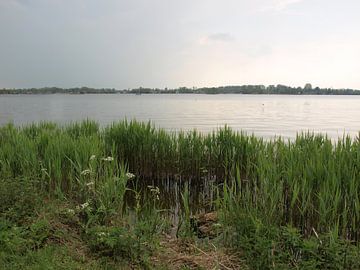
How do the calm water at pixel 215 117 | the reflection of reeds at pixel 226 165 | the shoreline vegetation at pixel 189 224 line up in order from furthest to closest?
the calm water at pixel 215 117 < the reflection of reeds at pixel 226 165 < the shoreline vegetation at pixel 189 224

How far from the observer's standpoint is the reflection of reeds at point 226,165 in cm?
397

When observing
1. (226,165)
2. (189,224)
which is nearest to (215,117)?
(226,165)

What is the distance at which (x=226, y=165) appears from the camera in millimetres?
7688

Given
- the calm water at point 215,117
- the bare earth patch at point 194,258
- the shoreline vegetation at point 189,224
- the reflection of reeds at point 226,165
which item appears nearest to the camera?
the shoreline vegetation at point 189,224

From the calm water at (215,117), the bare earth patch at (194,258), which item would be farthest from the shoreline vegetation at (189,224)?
the calm water at (215,117)

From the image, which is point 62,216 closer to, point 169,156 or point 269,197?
point 269,197

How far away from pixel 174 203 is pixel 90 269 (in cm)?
393

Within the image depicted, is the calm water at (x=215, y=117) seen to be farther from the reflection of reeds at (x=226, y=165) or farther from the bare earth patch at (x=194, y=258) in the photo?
the bare earth patch at (x=194, y=258)

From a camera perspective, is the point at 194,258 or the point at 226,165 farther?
the point at 226,165

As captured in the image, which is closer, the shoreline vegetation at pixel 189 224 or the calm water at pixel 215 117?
the shoreline vegetation at pixel 189 224

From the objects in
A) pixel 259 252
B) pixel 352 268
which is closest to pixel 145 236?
pixel 259 252

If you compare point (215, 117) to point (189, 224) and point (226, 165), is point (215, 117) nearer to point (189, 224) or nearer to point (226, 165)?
point (226, 165)

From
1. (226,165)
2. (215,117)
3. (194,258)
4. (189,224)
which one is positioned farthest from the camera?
(215,117)

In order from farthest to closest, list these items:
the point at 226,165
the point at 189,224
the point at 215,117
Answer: the point at 215,117 < the point at 226,165 < the point at 189,224
